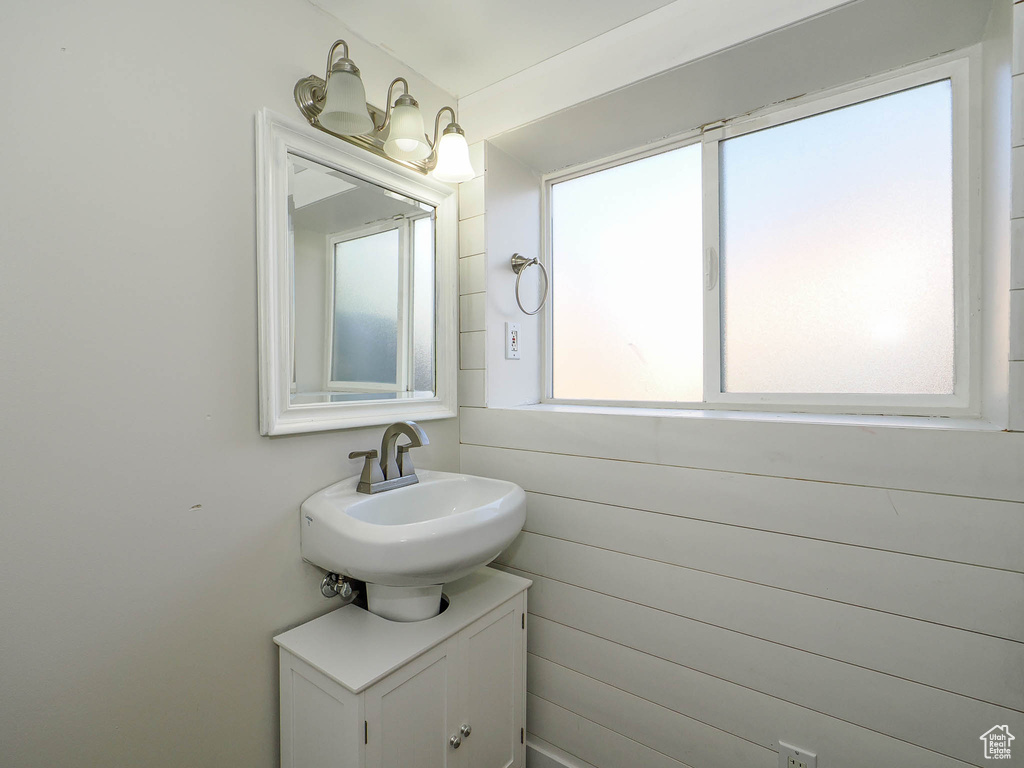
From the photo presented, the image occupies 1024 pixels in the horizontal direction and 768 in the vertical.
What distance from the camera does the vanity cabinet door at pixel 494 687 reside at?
1104 millimetres

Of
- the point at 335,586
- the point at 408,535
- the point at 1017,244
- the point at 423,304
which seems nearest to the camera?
the point at 1017,244

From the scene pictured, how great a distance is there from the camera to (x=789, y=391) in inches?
50.9

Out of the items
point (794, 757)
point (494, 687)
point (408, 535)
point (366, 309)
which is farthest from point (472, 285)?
point (794, 757)

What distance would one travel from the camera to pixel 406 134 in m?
1.22

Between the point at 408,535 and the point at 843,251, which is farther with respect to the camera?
the point at 843,251

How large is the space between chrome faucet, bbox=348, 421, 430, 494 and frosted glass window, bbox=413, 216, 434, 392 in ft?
0.86

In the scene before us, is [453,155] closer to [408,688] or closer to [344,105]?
[344,105]

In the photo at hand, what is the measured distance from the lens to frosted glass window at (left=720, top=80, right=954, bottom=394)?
112cm

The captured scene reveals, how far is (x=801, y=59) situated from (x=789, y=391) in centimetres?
85

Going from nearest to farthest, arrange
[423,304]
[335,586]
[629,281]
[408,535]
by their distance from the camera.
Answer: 1. [408,535]
2. [335,586]
3. [423,304]
4. [629,281]

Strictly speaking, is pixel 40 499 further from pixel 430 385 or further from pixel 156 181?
pixel 430 385

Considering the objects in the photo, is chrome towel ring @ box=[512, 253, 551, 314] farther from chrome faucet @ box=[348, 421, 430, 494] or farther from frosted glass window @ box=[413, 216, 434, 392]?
chrome faucet @ box=[348, 421, 430, 494]

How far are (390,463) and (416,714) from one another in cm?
57

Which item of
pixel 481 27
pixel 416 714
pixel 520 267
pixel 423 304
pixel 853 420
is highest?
pixel 481 27
